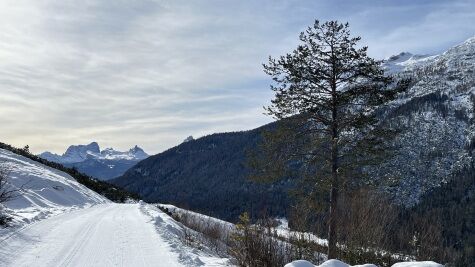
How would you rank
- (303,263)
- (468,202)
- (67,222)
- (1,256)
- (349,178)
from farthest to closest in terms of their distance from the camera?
(468,202) → (349,178) → (67,222) → (1,256) → (303,263)

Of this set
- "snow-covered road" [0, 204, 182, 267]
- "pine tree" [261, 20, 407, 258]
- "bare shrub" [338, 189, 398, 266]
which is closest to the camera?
"snow-covered road" [0, 204, 182, 267]

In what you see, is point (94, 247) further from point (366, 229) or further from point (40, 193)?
point (40, 193)

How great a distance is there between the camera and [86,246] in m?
12.6

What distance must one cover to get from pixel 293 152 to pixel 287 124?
4.76 ft

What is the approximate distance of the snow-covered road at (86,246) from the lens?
10477mm

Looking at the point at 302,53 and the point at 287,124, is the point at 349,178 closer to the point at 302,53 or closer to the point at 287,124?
the point at 287,124

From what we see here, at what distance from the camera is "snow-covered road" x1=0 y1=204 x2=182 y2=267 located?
10477 mm

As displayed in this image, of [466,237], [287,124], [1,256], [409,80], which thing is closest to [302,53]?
[287,124]

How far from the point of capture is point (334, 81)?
22.2 metres

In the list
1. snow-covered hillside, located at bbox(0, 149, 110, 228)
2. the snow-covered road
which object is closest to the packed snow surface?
the snow-covered road

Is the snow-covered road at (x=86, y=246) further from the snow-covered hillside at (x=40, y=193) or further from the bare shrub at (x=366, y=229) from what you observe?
the snow-covered hillside at (x=40, y=193)

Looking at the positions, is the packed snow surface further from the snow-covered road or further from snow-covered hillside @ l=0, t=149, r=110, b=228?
snow-covered hillside @ l=0, t=149, r=110, b=228

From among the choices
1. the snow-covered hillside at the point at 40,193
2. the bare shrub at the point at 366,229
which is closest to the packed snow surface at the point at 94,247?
the bare shrub at the point at 366,229

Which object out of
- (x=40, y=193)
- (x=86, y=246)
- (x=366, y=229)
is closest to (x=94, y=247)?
(x=86, y=246)
